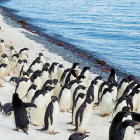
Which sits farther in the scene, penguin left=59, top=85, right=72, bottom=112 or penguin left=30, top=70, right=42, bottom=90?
penguin left=30, top=70, right=42, bottom=90

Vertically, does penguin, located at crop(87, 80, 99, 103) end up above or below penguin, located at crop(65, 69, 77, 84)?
below

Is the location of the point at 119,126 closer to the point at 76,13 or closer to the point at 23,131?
the point at 23,131

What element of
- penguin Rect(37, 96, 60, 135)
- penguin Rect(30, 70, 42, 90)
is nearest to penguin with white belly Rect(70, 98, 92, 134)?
penguin Rect(37, 96, 60, 135)

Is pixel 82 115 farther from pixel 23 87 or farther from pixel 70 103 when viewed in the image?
pixel 23 87

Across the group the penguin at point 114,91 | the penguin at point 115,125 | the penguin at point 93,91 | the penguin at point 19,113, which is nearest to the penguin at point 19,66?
the penguin at point 93,91

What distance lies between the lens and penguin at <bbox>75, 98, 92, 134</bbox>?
34.2ft

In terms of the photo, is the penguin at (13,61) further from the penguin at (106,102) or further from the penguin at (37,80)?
the penguin at (106,102)

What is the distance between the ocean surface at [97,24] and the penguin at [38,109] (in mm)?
14456

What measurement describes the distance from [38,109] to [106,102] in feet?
9.07

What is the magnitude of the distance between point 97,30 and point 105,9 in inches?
695

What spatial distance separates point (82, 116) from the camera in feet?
34.2

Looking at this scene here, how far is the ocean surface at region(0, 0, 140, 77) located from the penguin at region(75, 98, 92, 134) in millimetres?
14085

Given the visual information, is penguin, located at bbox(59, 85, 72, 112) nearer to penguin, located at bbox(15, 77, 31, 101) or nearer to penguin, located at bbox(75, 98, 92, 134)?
penguin, located at bbox(15, 77, 31, 101)

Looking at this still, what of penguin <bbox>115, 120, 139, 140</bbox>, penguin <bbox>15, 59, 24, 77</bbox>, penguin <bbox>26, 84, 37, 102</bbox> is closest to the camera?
penguin <bbox>115, 120, 139, 140</bbox>
